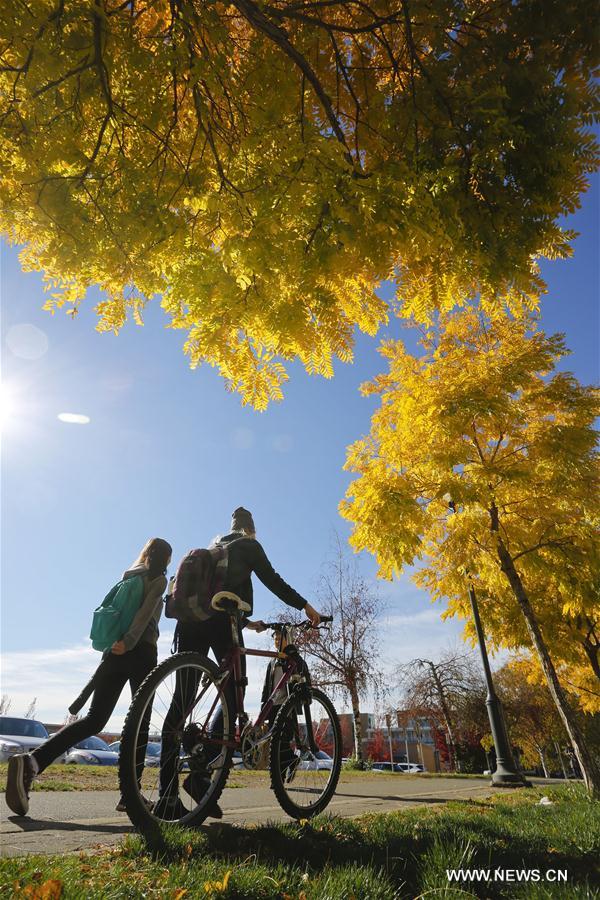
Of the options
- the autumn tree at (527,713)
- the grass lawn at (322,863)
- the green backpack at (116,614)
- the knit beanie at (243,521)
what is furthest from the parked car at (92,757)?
the autumn tree at (527,713)

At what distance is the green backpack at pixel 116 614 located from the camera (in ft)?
12.6

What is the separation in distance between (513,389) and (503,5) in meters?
4.63

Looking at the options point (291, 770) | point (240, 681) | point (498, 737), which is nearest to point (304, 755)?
point (291, 770)

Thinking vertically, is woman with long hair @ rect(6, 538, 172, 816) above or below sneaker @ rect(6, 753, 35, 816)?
above

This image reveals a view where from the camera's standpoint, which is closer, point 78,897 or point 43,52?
point 78,897

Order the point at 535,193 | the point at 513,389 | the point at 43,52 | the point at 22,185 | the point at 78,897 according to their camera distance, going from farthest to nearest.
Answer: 1. the point at 513,389
2. the point at 535,193
3. the point at 22,185
4. the point at 43,52
5. the point at 78,897

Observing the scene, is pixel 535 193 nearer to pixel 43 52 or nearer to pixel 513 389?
pixel 43 52

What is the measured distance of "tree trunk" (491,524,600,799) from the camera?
6.73m

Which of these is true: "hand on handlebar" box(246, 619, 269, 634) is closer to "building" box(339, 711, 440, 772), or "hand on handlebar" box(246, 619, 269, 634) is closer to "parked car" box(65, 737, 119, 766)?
"parked car" box(65, 737, 119, 766)

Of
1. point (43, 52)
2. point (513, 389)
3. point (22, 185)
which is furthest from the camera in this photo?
point (513, 389)

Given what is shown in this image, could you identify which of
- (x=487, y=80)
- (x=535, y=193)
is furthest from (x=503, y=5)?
(x=535, y=193)

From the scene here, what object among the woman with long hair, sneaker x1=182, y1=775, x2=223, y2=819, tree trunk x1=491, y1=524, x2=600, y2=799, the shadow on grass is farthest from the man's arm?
tree trunk x1=491, y1=524, x2=600, y2=799

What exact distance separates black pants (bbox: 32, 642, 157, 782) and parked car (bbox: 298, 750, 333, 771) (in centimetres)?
140

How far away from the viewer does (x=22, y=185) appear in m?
3.11
